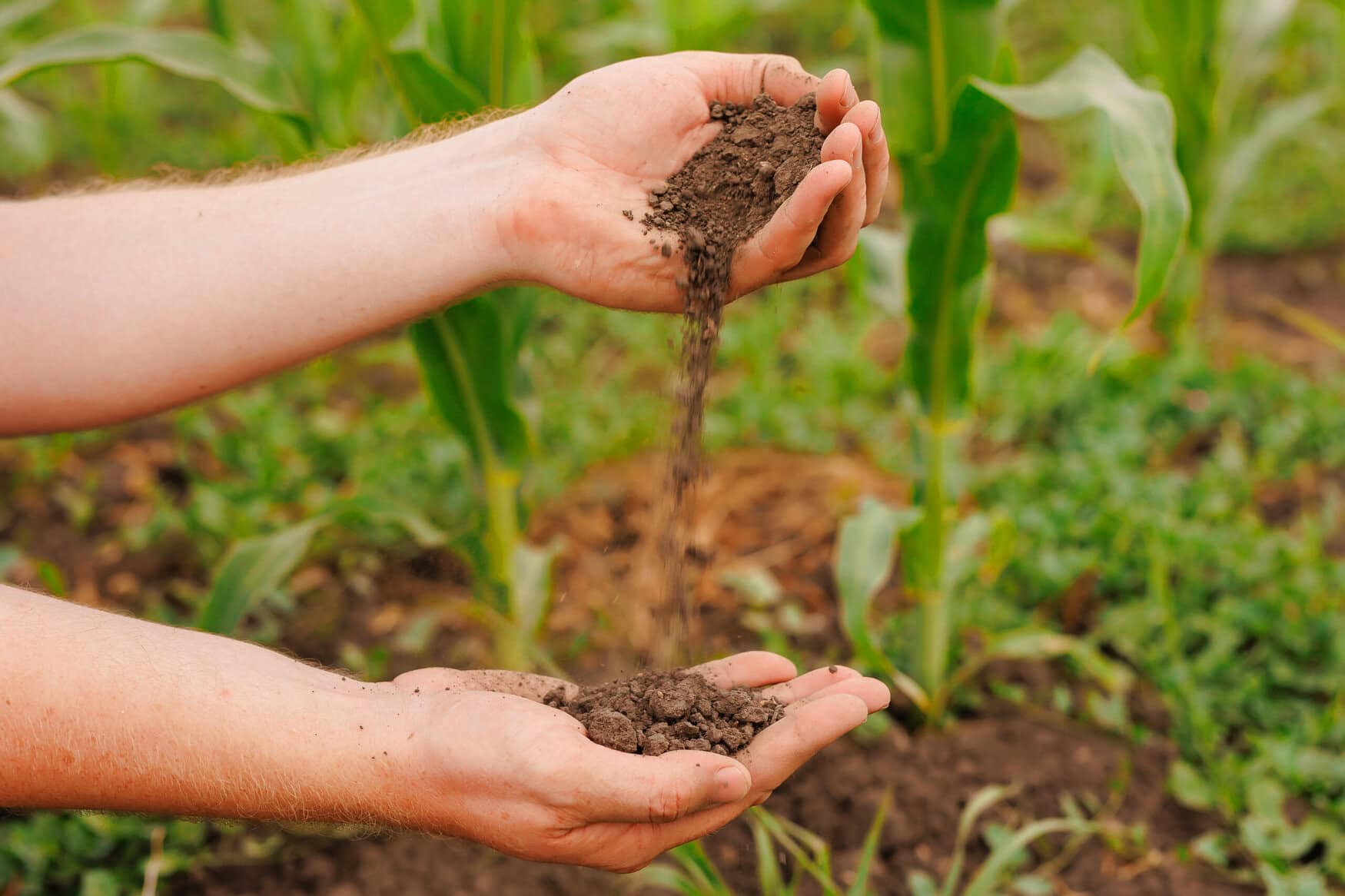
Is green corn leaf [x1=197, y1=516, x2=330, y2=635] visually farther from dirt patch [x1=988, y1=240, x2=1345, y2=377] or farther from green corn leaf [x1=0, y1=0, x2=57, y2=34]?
dirt patch [x1=988, y1=240, x2=1345, y2=377]

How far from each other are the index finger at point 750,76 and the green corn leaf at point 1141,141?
24 cm

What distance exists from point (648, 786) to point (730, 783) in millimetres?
82

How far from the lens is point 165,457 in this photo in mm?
2678

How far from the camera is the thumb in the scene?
1.08 meters

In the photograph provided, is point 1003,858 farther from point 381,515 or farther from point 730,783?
point 381,515

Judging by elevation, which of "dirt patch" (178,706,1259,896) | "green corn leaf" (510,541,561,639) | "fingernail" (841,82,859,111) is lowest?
"dirt patch" (178,706,1259,896)

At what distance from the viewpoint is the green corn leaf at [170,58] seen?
1660 millimetres

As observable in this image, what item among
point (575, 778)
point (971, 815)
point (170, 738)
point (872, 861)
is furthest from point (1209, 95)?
point (170, 738)

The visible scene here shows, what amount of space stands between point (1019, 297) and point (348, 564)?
2.05m

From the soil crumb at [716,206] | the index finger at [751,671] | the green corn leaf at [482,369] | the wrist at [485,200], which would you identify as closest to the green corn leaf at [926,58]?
the soil crumb at [716,206]

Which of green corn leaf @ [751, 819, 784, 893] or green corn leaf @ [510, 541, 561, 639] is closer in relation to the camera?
green corn leaf @ [751, 819, 784, 893]

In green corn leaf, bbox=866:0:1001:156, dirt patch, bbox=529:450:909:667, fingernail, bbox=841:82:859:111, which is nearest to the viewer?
fingernail, bbox=841:82:859:111

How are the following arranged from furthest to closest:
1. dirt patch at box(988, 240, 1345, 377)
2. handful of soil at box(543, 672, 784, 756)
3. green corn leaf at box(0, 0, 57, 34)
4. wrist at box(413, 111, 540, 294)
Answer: dirt patch at box(988, 240, 1345, 377) < green corn leaf at box(0, 0, 57, 34) < wrist at box(413, 111, 540, 294) < handful of soil at box(543, 672, 784, 756)

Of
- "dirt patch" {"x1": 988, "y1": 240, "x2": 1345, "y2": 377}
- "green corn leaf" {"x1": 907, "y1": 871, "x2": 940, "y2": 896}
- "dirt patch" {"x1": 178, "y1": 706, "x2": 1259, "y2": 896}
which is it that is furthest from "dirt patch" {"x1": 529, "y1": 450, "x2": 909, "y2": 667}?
"dirt patch" {"x1": 988, "y1": 240, "x2": 1345, "y2": 377}
